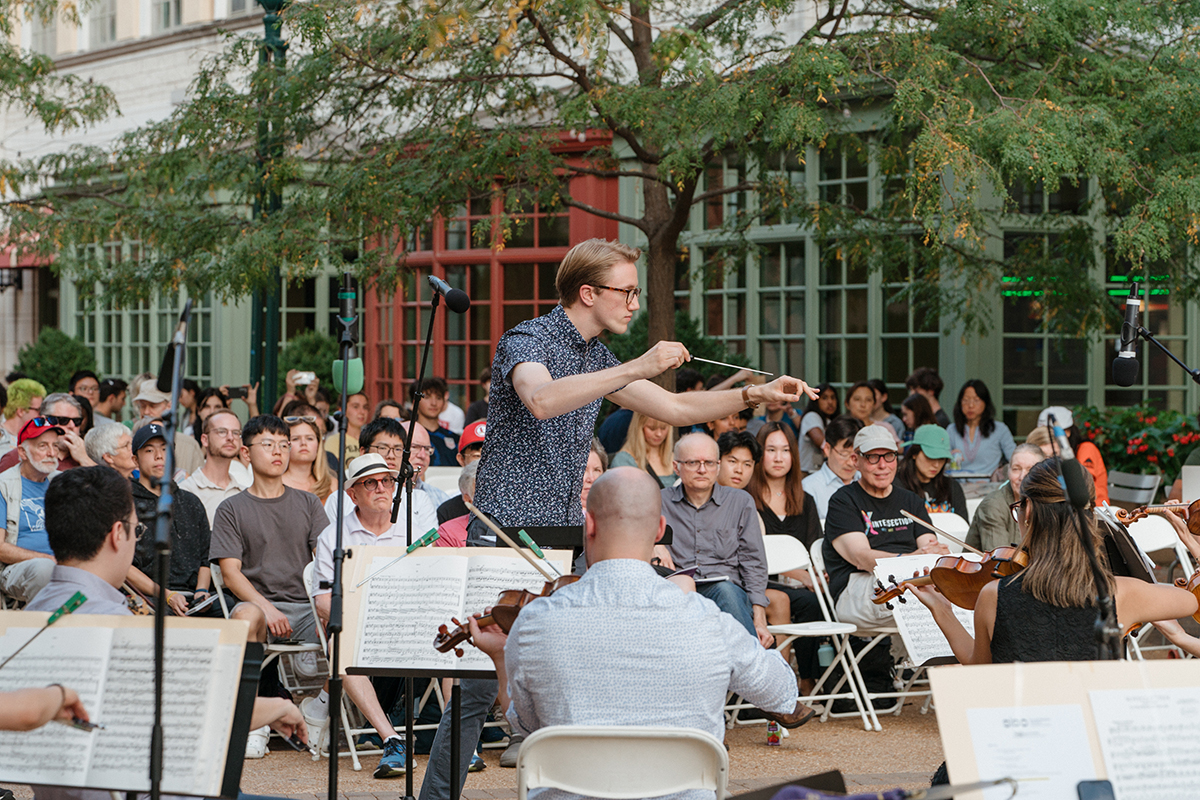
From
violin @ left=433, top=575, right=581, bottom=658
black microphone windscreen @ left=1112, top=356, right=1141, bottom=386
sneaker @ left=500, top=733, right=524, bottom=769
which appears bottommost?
sneaker @ left=500, top=733, right=524, bottom=769

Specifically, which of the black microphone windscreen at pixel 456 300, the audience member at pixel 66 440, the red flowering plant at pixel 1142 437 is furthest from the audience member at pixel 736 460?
the red flowering plant at pixel 1142 437

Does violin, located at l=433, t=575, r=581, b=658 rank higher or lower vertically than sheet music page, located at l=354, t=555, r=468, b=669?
higher

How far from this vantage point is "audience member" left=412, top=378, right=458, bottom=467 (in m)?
10.0

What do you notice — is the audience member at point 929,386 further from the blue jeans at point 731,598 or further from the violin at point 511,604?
the violin at point 511,604

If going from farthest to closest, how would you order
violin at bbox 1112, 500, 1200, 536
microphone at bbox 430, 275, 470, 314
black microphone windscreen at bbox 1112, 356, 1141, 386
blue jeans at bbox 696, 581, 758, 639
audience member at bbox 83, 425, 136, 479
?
audience member at bbox 83, 425, 136, 479 → blue jeans at bbox 696, 581, 758, 639 → black microphone windscreen at bbox 1112, 356, 1141, 386 → violin at bbox 1112, 500, 1200, 536 → microphone at bbox 430, 275, 470, 314

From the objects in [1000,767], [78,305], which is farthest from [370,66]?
[78,305]

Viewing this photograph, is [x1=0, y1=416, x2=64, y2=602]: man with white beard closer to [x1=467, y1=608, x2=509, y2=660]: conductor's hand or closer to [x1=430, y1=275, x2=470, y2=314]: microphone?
[x1=430, y1=275, x2=470, y2=314]: microphone

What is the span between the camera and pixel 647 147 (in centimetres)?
888

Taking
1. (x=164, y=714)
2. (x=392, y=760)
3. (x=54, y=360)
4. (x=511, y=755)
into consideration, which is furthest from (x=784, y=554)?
(x=54, y=360)

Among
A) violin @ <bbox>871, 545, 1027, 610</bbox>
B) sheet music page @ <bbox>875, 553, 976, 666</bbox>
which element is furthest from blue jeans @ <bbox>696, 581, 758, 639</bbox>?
violin @ <bbox>871, 545, 1027, 610</bbox>

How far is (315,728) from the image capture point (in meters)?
5.81

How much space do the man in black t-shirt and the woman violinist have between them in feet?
8.78

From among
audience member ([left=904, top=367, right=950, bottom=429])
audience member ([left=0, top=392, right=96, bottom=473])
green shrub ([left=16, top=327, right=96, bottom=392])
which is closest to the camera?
audience member ([left=0, top=392, right=96, bottom=473])

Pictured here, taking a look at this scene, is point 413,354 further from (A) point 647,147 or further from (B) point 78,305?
(B) point 78,305
